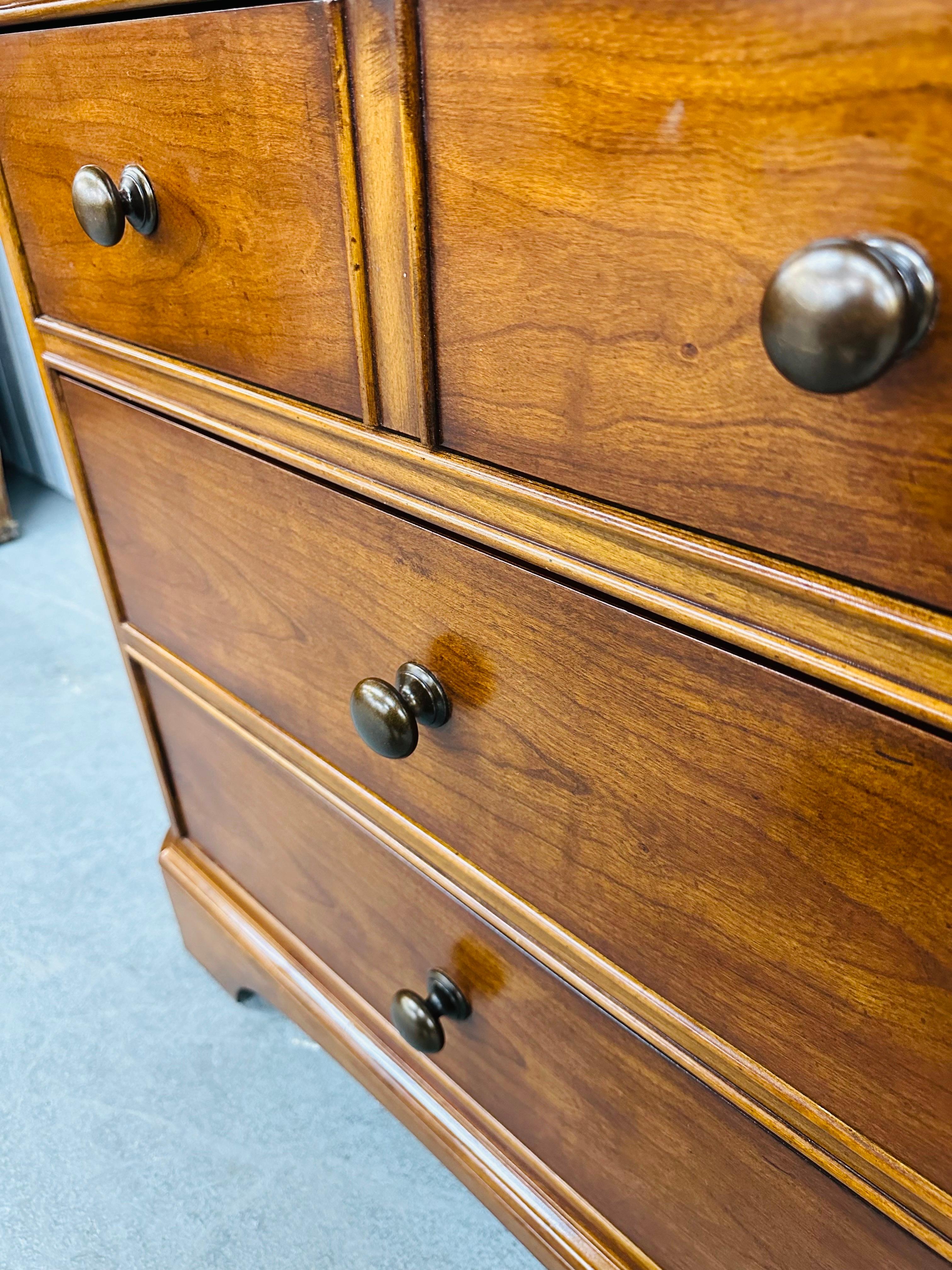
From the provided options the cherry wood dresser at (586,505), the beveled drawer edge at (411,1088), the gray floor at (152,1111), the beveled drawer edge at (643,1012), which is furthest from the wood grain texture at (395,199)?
the gray floor at (152,1111)

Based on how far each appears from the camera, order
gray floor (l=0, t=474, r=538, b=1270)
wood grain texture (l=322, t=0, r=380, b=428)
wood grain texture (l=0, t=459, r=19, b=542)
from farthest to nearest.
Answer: wood grain texture (l=0, t=459, r=19, b=542)
gray floor (l=0, t=474, r=538, b=1270)
wood grain texture (l=322, t=0, r=380, b=428)

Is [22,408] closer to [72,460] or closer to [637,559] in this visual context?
[72,460]

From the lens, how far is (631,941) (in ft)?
1.26

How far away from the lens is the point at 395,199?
31 cm

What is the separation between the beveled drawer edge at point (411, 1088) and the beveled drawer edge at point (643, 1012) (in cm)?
20

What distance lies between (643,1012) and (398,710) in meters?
0.17

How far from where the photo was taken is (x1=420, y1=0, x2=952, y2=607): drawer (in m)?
0.21

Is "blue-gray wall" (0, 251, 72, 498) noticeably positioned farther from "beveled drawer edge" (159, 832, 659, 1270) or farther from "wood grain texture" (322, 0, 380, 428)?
"wood grain texture" (322, 0, 380, 428)

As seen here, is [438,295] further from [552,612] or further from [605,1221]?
[605,1221]

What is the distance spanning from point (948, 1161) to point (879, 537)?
0.23 metres

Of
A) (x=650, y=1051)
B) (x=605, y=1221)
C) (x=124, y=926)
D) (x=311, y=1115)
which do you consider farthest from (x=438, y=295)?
(x=124, y=926)

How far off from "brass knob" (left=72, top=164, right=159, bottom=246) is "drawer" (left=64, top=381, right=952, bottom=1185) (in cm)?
11

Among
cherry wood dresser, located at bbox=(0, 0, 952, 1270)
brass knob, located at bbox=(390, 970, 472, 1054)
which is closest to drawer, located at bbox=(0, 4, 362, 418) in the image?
cherry wood dresser, located at bbox=(0, 0, 952, 1270)

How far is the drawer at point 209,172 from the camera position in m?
0.33
